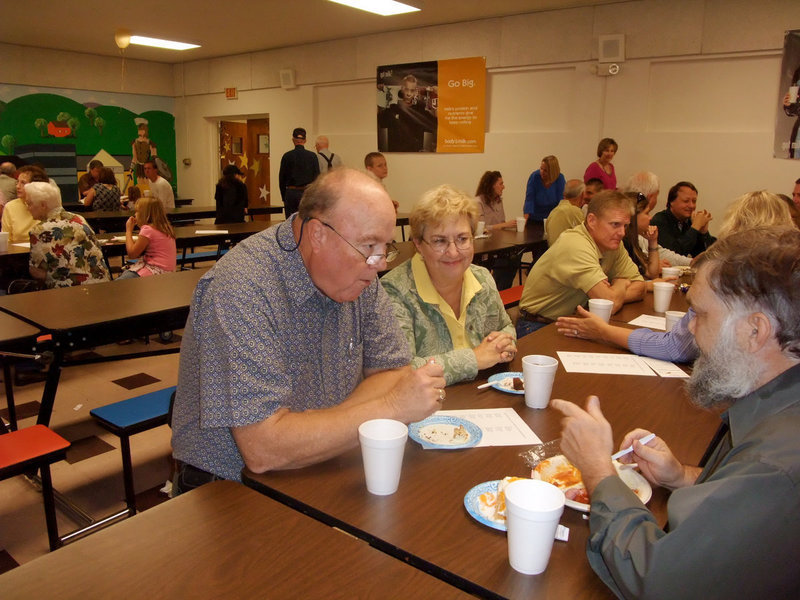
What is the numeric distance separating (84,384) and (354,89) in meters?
7.11

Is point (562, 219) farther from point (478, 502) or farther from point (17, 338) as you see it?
point (478, 502)

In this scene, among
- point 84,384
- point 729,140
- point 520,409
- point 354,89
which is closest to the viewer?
point 520,409

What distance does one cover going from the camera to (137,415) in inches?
94.0

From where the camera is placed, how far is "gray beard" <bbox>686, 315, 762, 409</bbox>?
1.06 m

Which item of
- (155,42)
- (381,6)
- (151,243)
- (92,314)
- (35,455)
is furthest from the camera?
(155,42)

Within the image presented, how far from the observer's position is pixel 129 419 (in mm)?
2352

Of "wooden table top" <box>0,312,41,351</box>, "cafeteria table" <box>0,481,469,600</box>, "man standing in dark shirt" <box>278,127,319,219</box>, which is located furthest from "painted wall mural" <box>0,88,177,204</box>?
"cafeteria table" <box>0,481,469,600</box>

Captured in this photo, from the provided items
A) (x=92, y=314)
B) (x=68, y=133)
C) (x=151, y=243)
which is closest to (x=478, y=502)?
(x=92, y=314)

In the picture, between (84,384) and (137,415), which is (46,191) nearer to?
(84,384)

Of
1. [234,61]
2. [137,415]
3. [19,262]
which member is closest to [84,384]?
[19,262]

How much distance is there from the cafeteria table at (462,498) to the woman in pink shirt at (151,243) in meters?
3.60

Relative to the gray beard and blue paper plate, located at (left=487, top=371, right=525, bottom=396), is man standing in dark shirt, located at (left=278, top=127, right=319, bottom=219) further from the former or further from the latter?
the gray beard

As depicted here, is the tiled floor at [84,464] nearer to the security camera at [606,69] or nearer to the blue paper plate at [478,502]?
the blue paper plate at [478,502]

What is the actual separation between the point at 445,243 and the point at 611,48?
6212 millimetres
